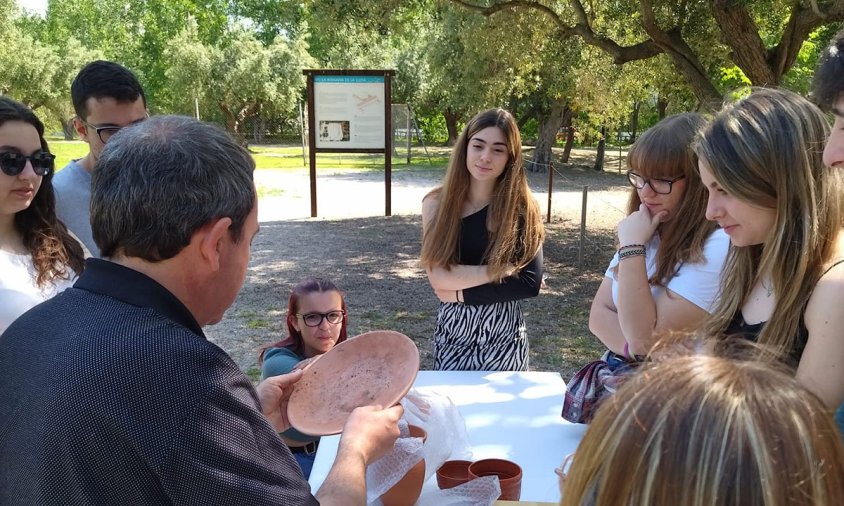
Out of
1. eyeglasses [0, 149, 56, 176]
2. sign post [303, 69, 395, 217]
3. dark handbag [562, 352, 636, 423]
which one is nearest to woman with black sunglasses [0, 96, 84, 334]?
eyeglasses [0, 149, 56, 176]

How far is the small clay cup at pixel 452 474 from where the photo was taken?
150 cm

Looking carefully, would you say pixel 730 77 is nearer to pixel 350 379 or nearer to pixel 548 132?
pixel 548 132

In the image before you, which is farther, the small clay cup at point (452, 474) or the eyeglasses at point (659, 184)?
the eyeglasses at point (659, 184)

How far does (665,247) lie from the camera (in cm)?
195

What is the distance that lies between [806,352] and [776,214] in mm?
343

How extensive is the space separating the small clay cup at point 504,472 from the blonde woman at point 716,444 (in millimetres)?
738

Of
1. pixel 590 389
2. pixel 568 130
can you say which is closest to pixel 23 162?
pixel 590 389

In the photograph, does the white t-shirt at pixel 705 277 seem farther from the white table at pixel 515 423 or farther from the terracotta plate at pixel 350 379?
the terracotta plate at pixel 350 379

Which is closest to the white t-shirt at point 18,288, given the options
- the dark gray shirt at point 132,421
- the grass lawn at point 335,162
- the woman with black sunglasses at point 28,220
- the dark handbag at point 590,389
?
the woman with black sunglasses at point 28,220

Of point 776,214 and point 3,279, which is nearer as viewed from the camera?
point 776,214

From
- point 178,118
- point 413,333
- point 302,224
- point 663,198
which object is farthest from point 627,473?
point 302,224

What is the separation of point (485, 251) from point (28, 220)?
1.70 metres

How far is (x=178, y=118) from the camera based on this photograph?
1.21m

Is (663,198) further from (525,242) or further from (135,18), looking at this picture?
(135,18)
